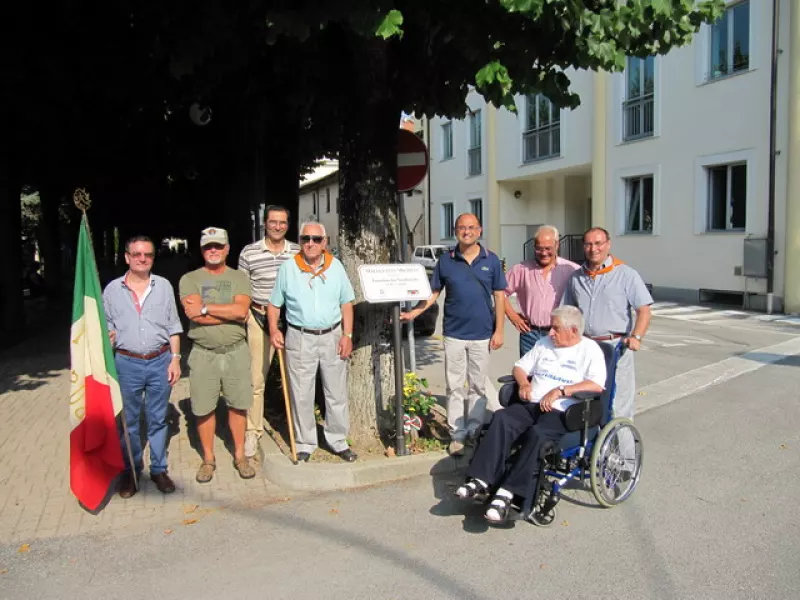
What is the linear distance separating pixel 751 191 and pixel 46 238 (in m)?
19.3

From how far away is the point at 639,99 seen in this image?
18.2 meters

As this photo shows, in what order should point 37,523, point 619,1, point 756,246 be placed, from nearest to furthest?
point 37,523
point 619,1
point 756,246

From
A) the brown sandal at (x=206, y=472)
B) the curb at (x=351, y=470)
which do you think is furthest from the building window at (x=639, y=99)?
the brown sandal at (x=206, y=472)

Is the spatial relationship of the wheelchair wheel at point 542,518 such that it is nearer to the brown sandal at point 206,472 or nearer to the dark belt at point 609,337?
the dark belt at point 609,337

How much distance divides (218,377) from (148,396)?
1.63 ft

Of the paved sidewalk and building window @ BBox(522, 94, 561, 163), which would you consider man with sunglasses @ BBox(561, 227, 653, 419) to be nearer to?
the paved sidewalk

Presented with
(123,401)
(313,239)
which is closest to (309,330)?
(313,239)

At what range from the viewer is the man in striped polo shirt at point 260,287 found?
5.46 meters

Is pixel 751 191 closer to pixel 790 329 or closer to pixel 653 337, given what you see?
pixel 790 329

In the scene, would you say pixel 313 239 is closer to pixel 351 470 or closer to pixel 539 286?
pixel 351 470

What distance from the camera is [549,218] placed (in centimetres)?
2520

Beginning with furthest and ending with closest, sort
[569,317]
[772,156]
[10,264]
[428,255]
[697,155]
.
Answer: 1. [428,255]
2. [697,155]
3. [772,156]
4. [10,264]
5. [569,317]

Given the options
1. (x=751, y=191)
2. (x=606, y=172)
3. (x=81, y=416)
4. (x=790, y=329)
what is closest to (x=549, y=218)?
(x=606, y=172)

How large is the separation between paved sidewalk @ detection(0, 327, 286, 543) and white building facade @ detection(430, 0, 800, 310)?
33.1 ft
